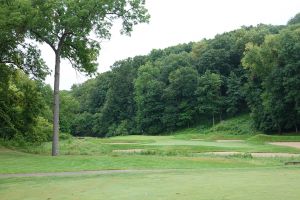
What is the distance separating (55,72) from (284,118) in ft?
180

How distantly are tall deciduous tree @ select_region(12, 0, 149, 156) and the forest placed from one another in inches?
109

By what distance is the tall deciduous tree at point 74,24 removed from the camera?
91.2ft

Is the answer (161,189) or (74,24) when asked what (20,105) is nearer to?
(74,24)

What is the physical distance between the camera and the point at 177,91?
112312 millimetres

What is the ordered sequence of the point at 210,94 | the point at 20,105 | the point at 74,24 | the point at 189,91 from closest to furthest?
the point at 74,24 < the point at 20,105 < the point at 210,94 < the point at 189,91

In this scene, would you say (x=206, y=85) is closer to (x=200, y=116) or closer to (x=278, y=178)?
(x=200, y=116)

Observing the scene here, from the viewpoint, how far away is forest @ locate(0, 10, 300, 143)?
35.5 meters

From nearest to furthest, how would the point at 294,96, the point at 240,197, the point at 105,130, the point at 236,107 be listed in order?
the point at 240,197, the point at 294,96, the point at 236,107, the point at 105,130

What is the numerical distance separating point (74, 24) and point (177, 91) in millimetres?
85075

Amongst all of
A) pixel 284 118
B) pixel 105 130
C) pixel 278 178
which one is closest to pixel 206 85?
pixel 284 118

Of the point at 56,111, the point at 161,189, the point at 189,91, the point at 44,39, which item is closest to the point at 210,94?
the point at 189,91

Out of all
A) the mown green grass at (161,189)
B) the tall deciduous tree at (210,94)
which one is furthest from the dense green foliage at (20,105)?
the tall deciduous tree at (210,94)

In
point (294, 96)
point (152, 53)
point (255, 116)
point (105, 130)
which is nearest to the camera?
point (294, 96)

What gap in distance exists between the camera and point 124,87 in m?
132
